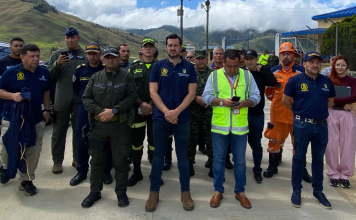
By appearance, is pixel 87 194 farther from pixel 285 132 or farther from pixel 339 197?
pixel 339 197

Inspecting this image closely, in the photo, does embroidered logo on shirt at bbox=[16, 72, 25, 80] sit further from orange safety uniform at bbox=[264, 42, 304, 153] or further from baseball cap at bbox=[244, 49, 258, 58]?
orange safety uniform at bbox=[264, 42, 304, 153]

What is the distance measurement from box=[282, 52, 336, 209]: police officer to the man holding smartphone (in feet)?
1.76

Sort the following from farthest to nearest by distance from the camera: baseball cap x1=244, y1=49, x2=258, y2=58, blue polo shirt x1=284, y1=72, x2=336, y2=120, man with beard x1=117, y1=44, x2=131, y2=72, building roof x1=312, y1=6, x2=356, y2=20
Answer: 1. building roof x1=312, y1=6, x2=356, y2=20
2. man with beard x1=117, y1=44, x2=131, y2=72
3. baseball cap x1=244, y1=49, x2=258, y2=58
4. blue polo shirt x1=284, y1=72, x2=336, y2=120

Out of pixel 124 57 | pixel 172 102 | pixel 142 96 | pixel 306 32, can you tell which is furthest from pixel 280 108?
pixel 306 32

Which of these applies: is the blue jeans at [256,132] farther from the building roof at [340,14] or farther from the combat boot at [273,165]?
the building roof at [340,14]

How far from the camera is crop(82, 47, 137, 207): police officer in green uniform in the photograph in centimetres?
338

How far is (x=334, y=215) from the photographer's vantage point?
3.21 m

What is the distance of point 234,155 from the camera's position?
3465mm

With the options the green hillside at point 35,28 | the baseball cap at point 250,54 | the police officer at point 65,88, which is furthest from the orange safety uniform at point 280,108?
the green hillside at point 35,28

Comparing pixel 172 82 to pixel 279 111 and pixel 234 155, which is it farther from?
pixel 279 111

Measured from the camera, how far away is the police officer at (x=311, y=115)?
333 centimetres

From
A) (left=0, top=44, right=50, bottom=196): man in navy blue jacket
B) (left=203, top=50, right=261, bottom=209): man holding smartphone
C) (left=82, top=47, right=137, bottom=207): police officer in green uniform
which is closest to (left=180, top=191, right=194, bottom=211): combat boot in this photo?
(left=203, top=50, right=261, bottom=209): man holding smartphone

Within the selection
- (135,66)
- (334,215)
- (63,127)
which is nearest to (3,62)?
(63,127)

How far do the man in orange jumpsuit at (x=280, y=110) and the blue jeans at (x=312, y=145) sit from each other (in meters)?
0.72
